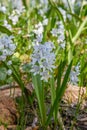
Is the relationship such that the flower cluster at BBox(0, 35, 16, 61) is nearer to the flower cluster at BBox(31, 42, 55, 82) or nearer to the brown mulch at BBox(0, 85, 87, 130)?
the flower cluster at BBox(31, 42, 55, 82)

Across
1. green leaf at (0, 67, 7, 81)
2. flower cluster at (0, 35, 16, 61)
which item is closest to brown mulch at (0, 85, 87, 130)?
green leaf at (0, 67, 7, 81)

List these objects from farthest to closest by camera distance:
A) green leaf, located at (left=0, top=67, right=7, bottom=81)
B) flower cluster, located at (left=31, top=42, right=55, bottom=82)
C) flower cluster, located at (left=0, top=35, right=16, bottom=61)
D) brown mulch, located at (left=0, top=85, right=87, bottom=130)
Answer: green leaf, located at (left=0, top=67, right=7, bottom=81) < brown mulch, located at (left=0, top=85, right=87, bottom=130) < flower cluster, located at (left=0, top=35, right=16, bottom=61) < flower cluster, located at (left=31, top=42, right=55, bottom=82)

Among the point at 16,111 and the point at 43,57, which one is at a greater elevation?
the point at 43,57

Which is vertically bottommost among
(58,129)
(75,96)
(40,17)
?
(58,129)

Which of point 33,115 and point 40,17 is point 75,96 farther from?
point 40,17

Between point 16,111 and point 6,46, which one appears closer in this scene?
point 6,46

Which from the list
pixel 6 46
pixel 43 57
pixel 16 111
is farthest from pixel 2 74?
pixel 43 57

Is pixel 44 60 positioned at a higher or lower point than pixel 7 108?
higher

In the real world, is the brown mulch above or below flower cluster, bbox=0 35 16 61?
below

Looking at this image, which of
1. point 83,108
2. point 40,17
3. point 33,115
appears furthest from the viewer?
point 40,17

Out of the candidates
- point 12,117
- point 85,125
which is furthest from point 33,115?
point 85,125

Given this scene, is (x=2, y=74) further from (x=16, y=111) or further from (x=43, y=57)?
(x=43, y=57)
